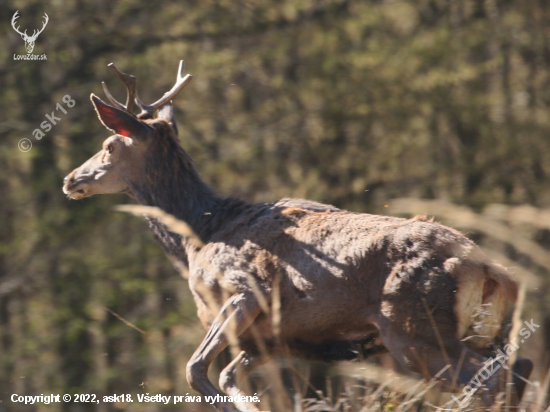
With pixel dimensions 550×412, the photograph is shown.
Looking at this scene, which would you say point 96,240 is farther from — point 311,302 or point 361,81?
point 311,302

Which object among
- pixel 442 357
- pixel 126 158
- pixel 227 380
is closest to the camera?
pixel 442 357

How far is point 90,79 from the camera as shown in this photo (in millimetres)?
9531

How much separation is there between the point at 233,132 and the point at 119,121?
3646 millimetres

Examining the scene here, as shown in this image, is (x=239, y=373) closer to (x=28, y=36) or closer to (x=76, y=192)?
(x=76, y=192)

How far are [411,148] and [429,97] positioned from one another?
729mm

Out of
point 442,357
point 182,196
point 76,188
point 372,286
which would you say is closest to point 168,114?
point 182,196

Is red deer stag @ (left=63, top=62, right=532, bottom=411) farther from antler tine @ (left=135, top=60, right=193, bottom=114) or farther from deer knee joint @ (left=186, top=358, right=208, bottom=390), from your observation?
antler tine @ (left=135, top=60, right=193, bottom=114)

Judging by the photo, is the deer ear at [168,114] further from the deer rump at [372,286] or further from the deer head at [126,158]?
the deer rump at [372,286]

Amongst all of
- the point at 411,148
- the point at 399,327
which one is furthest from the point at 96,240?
the point at 399,327

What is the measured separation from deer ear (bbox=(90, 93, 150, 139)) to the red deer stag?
1 cm

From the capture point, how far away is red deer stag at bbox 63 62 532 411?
447cm

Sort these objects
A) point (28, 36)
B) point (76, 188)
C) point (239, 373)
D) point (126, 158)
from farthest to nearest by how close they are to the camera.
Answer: point (28, 36) → point (76, 188) → point (126, 158) → point (239, 373)
